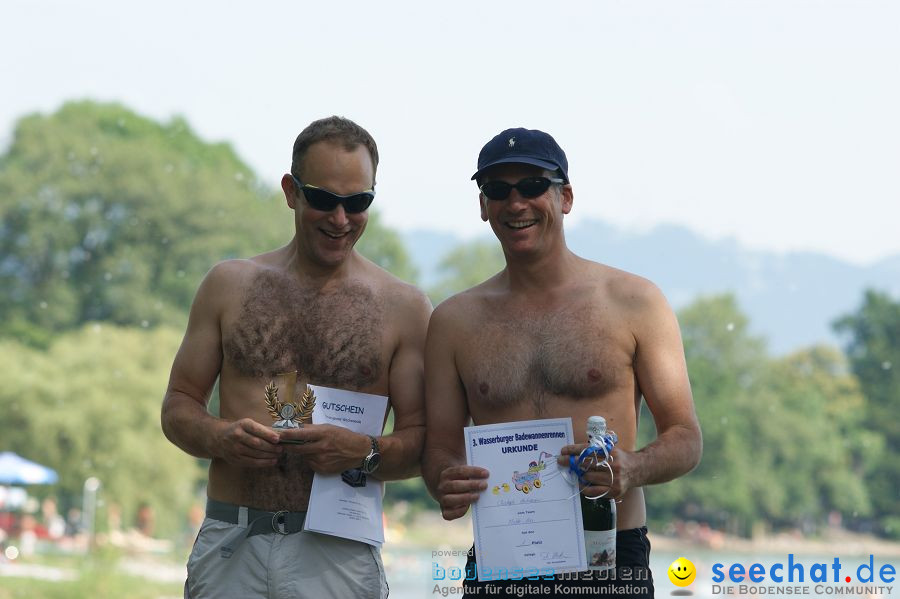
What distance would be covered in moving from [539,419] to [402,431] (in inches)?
26.1

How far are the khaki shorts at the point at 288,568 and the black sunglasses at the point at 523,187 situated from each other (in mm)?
1393

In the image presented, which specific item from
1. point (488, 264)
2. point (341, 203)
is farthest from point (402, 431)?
point (488, 264)

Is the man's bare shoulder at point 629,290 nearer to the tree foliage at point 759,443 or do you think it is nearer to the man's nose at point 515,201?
the man's nose at point 515,201

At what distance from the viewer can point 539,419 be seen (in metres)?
4.37

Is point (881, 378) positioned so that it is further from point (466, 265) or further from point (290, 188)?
point (290, 188)

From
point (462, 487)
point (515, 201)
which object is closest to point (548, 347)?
point (515, 201)

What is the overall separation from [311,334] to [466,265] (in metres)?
49.6

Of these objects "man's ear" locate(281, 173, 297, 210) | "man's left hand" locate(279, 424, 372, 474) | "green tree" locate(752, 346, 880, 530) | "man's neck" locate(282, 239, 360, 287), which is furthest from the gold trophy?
"green tree" locate(752, 346, 880, 530)

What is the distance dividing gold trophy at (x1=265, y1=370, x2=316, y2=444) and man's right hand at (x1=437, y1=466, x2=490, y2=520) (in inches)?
22.7

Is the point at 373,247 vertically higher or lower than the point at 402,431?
higher

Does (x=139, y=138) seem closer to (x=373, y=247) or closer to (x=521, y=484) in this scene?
(x=373, y=247)

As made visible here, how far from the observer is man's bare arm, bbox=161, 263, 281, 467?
4703 mm

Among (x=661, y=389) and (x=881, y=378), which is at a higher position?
(x=881, y=378)

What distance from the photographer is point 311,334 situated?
488cm
